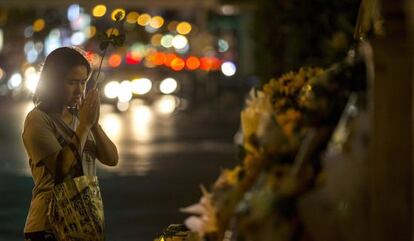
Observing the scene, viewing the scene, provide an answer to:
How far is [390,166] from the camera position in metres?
2.85

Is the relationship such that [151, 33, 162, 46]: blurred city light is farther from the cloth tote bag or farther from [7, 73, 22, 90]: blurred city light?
the cloth tote bag

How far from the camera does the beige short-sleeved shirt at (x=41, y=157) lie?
4.89 m

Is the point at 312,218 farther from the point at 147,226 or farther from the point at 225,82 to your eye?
the point at 225,82

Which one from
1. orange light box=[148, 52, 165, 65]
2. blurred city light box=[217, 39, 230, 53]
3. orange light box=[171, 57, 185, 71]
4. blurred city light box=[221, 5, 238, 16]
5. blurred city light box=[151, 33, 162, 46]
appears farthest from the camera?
blurred city light box=[151, 33, 162, 46]

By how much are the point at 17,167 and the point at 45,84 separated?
12184mm

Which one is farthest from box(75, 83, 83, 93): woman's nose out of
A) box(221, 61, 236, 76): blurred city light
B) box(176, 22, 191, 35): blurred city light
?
box(176, 22, 191, 35): blurred city light

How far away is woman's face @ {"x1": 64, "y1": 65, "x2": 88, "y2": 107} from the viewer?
16.8 ft

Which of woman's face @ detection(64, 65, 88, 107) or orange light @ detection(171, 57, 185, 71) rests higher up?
orange light @ detection(171, 57, 185, 71)

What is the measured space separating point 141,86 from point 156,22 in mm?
30625

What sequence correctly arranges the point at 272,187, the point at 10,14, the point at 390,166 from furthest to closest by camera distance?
1. the point at 10,14
2. the point at 272,187
3. the point at 390,166

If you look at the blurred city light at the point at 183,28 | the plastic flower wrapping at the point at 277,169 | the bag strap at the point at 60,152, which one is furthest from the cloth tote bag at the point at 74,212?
the blurred city light at the point at 183,28

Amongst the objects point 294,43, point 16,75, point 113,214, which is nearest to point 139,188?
point 113,214

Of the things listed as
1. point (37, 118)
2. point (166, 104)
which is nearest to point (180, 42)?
point (166, 104)

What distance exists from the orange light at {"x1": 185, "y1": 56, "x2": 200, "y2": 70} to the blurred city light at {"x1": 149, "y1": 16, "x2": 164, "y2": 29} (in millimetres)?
21021
